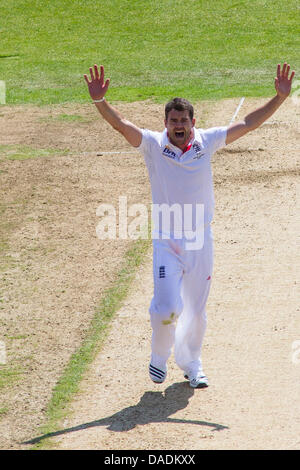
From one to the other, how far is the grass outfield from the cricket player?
38.8 feet

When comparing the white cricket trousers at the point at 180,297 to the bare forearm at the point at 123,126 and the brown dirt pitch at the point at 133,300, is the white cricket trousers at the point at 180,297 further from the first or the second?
the bare forearm at the point at 123,126

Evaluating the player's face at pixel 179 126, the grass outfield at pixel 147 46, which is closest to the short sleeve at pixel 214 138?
the player's face at pixel 179 126

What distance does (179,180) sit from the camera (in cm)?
768

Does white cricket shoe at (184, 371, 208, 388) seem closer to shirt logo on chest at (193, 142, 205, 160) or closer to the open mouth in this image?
shirt logo on chest at (193, 142, 205, 160)

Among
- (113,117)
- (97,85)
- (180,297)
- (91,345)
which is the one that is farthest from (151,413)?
(97,85)

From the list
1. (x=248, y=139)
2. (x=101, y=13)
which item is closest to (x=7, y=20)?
(x=101, y=13)

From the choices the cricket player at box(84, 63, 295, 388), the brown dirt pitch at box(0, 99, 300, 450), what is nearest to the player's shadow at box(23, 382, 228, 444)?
the brown dirt pitch at box(0, 99, 300, 450)

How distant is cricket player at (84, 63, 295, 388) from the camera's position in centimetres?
768

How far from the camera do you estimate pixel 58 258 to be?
38.5 ft

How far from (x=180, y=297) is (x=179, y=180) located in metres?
1.10

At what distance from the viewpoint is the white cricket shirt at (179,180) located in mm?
7680

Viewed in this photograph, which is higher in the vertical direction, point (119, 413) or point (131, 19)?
point (131, 19)

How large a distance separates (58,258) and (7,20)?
1931cm

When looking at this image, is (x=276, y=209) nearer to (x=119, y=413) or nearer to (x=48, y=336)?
(x=48, y=336)
